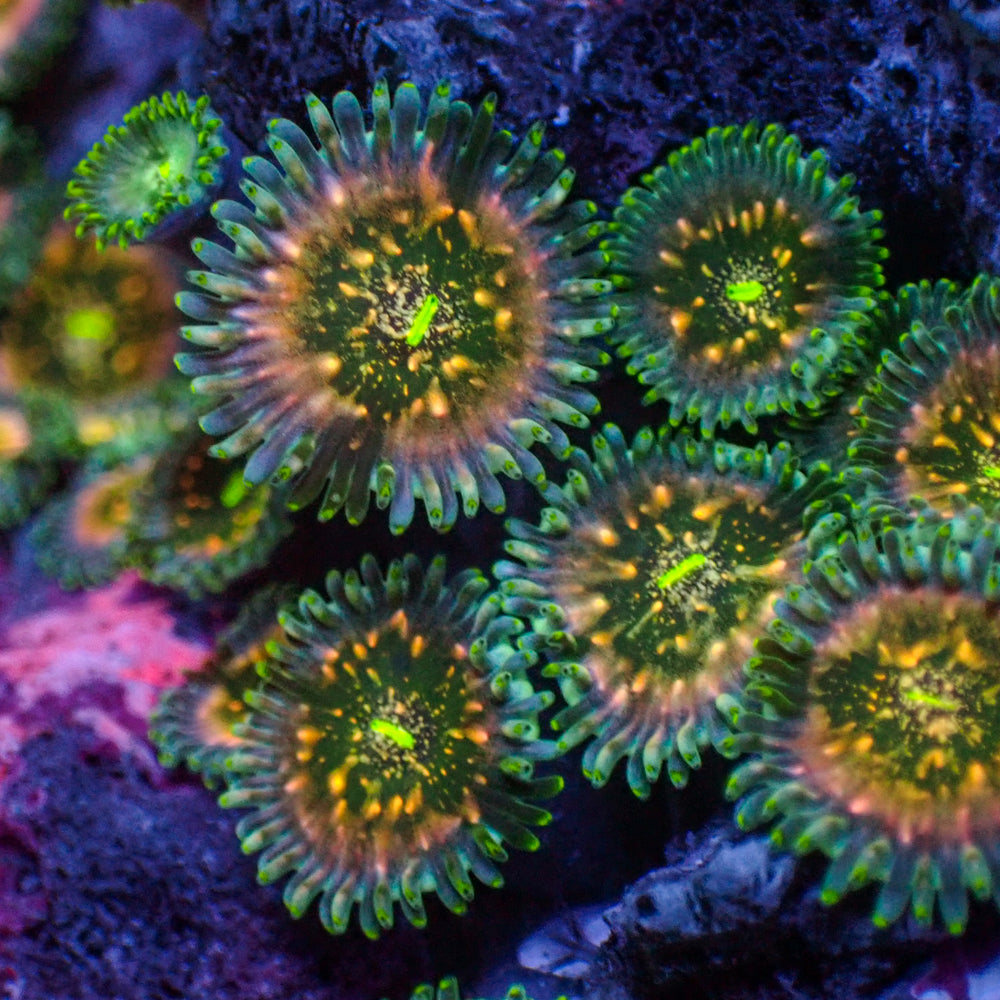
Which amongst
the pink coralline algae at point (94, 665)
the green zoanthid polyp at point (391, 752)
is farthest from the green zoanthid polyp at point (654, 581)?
the pink coralline algae at point (94, 665)

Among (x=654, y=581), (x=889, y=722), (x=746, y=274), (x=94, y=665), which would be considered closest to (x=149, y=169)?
(x=94, y=665)

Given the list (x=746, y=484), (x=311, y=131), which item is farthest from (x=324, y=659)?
(x=311, y=131)

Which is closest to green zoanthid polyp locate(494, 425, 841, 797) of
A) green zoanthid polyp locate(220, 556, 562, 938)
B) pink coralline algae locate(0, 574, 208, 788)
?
green zoanthid polyp locate(220, 556, 562, 938)

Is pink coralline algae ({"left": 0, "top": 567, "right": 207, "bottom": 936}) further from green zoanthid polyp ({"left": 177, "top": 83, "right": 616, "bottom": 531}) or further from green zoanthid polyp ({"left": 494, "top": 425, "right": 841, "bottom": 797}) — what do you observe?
green zoanthid polyp ({"left": 494, "top": 425, "right": 841, "bottom": 797})

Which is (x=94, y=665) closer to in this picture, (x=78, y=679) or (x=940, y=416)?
(x=78, y=679)

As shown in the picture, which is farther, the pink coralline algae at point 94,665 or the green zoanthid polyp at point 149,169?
the pink coralline algae at point 94,665

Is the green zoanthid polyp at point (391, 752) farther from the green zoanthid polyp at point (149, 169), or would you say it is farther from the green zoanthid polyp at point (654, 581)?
the green zoanthid polyp at point (149, 169)
